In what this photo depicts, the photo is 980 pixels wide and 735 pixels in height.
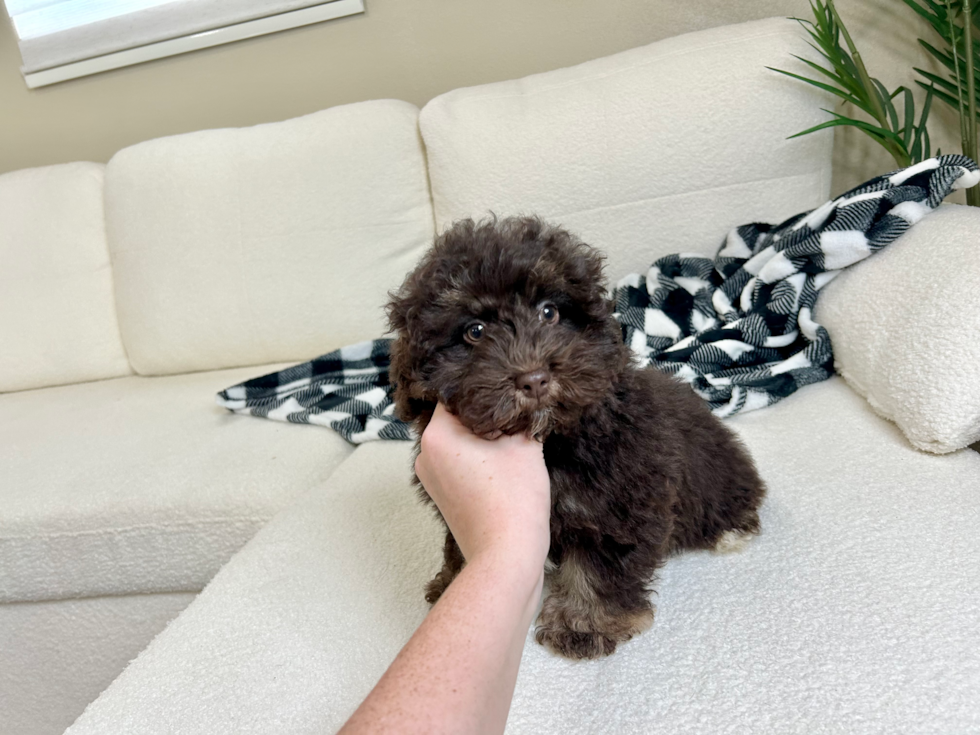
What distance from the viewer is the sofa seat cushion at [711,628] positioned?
43.1 inches

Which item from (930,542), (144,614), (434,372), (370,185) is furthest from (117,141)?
(930,542)

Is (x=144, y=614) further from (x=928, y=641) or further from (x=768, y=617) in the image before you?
(x=928, y=641)

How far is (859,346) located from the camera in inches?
77.5

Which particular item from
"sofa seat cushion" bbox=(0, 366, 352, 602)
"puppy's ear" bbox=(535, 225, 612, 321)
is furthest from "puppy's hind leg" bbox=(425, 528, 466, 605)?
"sofa seat cushion" bbox=(0, 366, 352, 602)

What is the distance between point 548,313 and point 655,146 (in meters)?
1.58

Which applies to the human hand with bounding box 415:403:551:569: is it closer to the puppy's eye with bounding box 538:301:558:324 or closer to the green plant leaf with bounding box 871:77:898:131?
the puppy's eye with bounding box 538:301:558:324

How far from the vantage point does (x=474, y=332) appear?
1.27 meters

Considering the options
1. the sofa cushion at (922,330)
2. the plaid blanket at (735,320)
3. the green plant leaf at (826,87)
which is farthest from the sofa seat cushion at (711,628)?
the green plant leaf at (826,87)

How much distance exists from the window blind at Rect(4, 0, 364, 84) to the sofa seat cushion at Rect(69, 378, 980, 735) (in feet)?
9.05

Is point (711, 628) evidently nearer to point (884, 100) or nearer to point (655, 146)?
point (655, 146)

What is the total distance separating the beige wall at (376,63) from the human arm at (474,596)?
8.34 ft

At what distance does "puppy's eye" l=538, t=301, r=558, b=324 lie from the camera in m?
1.28

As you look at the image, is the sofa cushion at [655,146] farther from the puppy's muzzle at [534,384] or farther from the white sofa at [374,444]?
the puppy's muzzle at [534,384]

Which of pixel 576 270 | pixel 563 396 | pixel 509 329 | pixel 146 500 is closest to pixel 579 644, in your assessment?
pixel 563 396
